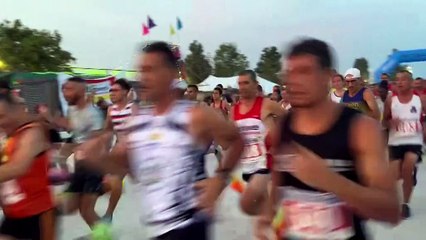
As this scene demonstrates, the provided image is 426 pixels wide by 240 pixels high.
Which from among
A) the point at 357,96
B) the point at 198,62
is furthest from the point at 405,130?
A: the point at 198,62

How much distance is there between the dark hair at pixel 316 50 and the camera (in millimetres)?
2744

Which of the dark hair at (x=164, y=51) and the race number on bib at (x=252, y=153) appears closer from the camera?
the dark hair at (x=164, y=51)

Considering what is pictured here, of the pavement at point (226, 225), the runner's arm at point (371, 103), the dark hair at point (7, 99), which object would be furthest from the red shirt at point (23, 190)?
the runner's arm at point (371, 103)

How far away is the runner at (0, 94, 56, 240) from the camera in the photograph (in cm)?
421

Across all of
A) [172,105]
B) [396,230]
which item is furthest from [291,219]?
[396,230]

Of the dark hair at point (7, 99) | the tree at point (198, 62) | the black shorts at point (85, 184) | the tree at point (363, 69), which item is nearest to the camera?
the dark hair at point (7, 99)

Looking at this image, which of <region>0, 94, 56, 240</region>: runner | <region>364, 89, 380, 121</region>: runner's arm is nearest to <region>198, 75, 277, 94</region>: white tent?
<region>364, 89, 380, 121</region>: runner's arm

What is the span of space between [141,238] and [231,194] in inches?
127

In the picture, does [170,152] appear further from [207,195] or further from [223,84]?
[223,84]

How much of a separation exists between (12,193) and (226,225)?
3.62 meters

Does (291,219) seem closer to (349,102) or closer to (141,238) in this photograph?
(141,238)

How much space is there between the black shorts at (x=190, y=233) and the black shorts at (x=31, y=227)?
118 centimetres

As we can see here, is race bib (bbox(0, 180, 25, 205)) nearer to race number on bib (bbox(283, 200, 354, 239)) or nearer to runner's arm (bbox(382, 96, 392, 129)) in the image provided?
race number on bib (bbox(283, 200, 354, 239))

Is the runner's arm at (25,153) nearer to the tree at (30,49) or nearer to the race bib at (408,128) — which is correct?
the race bib at (408,128)
